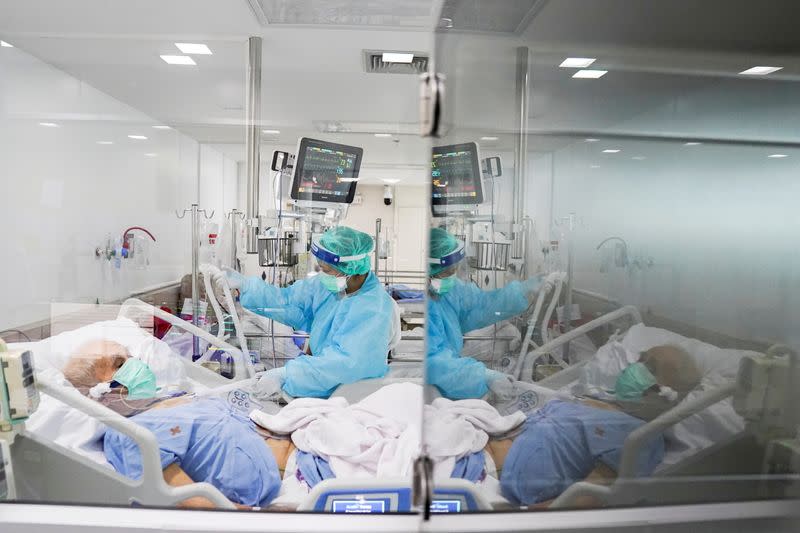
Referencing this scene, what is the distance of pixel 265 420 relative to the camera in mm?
1637

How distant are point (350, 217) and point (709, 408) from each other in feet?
4.32

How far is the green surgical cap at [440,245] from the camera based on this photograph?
0.98 metres

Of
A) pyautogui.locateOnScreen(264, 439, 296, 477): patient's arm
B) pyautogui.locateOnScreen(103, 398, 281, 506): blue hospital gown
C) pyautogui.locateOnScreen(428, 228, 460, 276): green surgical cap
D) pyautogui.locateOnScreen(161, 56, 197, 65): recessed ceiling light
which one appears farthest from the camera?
pyautogui.locateOnScreen(161, 56, 197, 65): recessed ceiling light

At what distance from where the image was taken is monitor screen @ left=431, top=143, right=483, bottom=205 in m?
0.99

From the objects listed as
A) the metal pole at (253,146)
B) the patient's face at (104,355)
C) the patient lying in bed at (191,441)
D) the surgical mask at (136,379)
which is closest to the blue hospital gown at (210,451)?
the patient lying in bed at (191,441)

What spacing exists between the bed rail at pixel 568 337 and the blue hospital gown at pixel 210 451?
79 centimetres

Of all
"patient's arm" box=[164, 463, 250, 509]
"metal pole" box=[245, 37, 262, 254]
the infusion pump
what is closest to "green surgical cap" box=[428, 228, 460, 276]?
"patient's arm" box=[164, 463, 250, 509]

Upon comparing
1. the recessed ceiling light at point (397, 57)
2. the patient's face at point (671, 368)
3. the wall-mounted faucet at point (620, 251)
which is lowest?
the patient's face at point (671, 368)

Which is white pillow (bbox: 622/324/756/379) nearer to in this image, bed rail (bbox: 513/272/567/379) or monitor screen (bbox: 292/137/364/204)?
bed rail (bbox: 513/272/567/379)

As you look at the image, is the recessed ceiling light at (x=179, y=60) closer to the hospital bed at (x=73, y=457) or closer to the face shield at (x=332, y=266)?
the face shield at (x=332, y=266)

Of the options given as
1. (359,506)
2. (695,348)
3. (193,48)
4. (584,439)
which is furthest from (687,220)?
(193,48)

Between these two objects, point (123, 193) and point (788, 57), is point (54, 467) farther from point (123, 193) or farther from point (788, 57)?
point (788, 57)

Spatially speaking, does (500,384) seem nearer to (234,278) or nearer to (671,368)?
(671,368)

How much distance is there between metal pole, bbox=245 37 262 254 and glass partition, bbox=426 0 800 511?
1.03 metres
